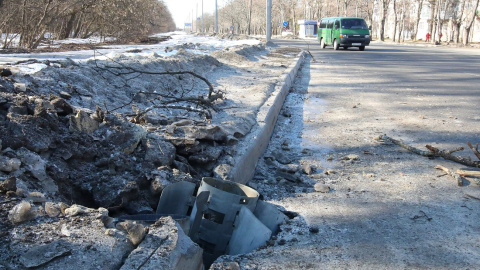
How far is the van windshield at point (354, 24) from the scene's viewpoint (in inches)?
989

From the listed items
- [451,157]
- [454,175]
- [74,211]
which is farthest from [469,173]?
[74,211]

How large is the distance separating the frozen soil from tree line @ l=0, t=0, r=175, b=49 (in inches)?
407

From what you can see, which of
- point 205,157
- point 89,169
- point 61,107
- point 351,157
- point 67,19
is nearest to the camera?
point 89,169

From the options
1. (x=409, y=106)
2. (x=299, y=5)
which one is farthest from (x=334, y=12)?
(x=409, y=106)

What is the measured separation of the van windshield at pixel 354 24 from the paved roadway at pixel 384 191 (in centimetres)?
1744

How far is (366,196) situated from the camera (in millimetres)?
3707

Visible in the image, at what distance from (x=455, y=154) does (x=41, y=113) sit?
4.16 meters

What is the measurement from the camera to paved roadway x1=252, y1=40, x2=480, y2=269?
268 cm

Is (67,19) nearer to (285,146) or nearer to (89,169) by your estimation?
(285,146)

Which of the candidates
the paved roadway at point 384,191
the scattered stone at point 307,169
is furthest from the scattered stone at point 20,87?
the scattered stone at point 307,169

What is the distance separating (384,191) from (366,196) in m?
0.21

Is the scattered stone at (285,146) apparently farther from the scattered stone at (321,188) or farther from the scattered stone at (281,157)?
the scattered stone at (321,188)

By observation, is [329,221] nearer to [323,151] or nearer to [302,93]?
[323,151]

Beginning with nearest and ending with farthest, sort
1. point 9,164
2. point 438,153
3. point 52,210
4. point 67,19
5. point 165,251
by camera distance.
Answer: point 165,251 → point 52,210 → point 9,164 → point 438,153 → point 67,19
